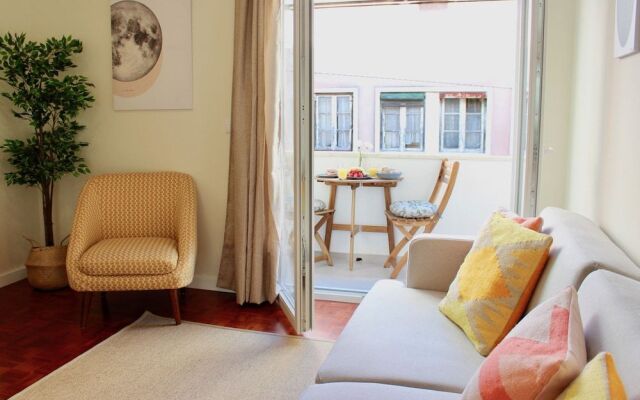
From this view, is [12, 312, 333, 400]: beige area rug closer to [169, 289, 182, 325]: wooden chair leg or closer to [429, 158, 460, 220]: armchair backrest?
[169, 289, 182, 325]: wooden chair leg

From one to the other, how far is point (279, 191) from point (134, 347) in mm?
1197

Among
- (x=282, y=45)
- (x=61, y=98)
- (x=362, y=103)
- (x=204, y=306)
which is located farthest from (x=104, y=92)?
(x=362, y=103)

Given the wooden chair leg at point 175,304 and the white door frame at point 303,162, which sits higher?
the white door frame at point 303,162

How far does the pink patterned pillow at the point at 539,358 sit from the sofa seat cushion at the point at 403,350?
1.16 feet

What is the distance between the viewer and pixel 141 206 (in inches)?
131

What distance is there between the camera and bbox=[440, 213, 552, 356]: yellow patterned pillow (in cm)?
161

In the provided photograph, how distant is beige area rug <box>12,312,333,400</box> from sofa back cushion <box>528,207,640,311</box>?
117 cm

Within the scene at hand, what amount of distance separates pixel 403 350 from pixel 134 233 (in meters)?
2.29

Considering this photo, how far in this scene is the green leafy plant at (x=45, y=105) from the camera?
3297 mm

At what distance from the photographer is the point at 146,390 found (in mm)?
2213

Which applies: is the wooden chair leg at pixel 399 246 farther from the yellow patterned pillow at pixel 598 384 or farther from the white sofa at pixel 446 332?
the yellow patterned pillow at pixel 598 384

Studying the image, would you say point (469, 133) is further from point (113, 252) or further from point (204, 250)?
point (113, 252)

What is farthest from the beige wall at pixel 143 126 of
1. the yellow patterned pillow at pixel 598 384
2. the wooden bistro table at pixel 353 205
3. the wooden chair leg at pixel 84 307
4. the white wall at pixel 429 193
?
the yellow patterned pillow at pixel 598 384

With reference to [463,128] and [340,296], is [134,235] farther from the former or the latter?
[463,128]
